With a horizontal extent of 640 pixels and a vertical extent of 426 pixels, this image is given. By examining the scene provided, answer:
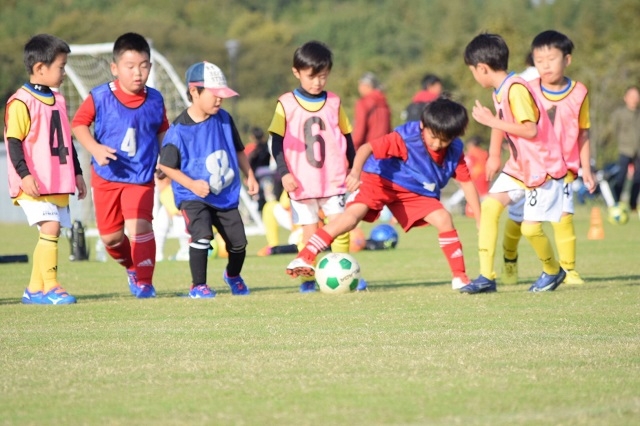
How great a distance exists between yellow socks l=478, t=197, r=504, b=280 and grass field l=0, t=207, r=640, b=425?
0.25 m

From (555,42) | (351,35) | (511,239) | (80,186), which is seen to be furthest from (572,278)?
(351,35)

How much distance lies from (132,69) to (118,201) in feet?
3.51

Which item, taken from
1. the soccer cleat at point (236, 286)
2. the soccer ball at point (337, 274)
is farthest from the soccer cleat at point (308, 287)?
the soccer cleat at point (236, 286)

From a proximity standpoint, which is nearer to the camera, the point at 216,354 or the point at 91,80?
the point at 216,354

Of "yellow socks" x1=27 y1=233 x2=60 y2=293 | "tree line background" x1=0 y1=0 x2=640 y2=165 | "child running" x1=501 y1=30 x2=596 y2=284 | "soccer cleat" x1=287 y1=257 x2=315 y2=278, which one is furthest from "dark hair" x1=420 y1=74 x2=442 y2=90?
"tree line background" x1=0 y1=0 x2=640 y2=165

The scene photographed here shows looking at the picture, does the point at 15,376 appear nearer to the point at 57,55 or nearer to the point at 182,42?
the point at 57,55

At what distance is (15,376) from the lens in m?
5.54

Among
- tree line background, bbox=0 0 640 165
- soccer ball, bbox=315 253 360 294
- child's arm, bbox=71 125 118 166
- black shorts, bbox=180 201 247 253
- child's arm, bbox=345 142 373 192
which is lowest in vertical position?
soccer ball, bbox=315 253 360 294

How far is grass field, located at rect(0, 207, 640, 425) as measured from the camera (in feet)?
15.2

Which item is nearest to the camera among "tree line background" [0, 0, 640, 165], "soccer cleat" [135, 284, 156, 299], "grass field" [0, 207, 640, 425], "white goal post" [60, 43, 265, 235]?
"grass field" [0, 207, 640, 425]

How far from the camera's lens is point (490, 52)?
30.3ft

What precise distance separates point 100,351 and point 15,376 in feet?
2.64

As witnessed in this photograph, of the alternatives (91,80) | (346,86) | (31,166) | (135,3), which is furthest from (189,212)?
(135,3)

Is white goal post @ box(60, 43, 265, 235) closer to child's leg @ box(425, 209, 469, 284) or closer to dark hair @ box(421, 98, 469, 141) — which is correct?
child's leg @ box(425, 209, 469, 284)
